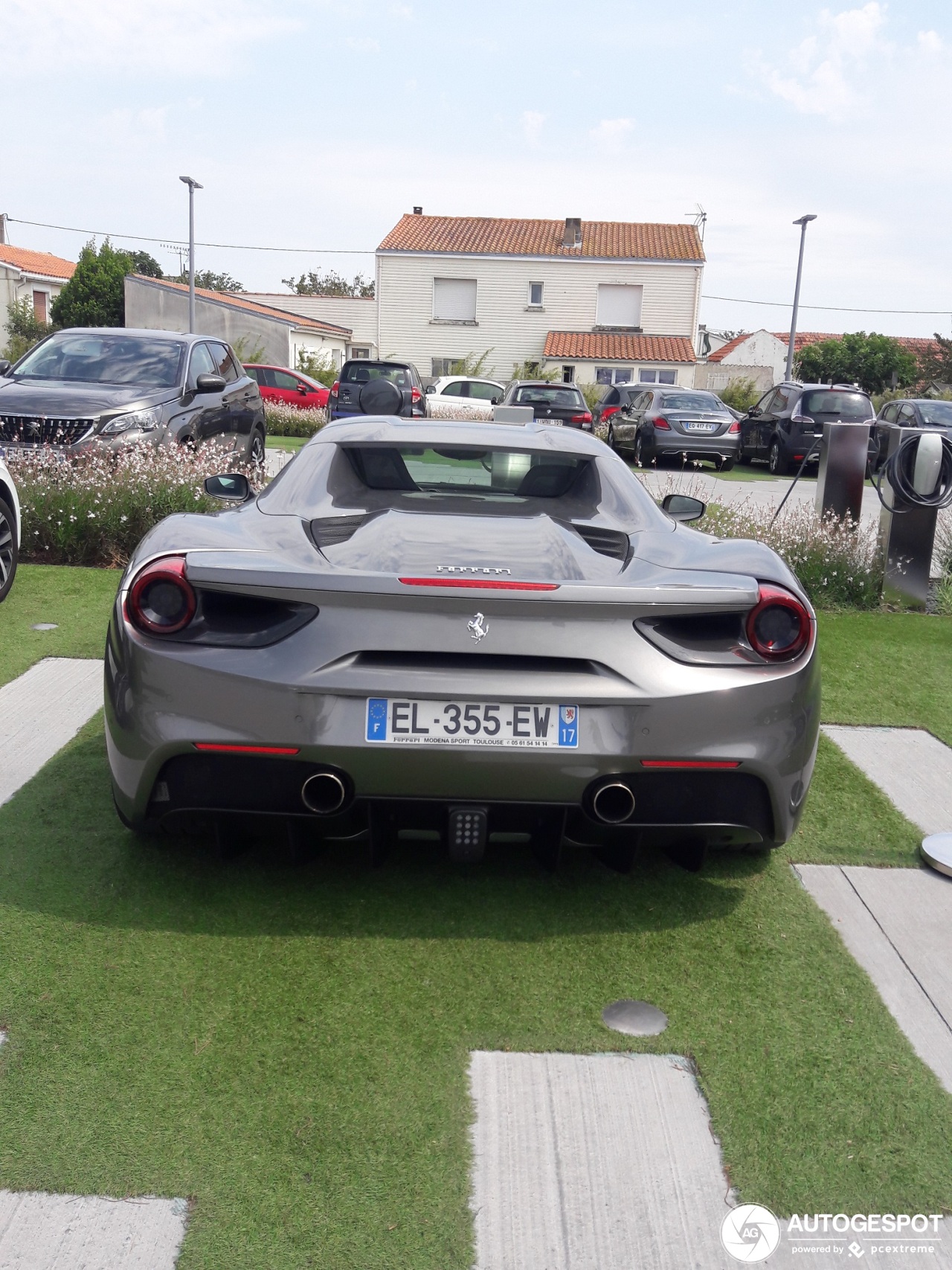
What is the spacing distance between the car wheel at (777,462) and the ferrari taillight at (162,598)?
20.8 meters

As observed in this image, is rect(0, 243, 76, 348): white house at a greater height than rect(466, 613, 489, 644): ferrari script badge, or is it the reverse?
rect(0, 243, 76, 348): white house

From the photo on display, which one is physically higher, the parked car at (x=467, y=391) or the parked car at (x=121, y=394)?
the parked car at (x=121, y=394)

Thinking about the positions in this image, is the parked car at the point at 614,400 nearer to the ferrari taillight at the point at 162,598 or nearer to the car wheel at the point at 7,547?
the car wheel at the point at 7,547

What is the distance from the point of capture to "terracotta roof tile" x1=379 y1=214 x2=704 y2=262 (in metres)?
51.7

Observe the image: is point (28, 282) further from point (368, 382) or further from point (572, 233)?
point (368, 382)

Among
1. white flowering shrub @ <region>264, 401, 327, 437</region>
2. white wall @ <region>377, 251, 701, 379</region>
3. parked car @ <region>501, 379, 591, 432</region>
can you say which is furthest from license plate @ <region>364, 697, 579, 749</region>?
white wall @ <region>377, 251, 701, 379</region>

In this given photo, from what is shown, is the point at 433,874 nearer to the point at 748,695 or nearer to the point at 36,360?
the point at 748,695

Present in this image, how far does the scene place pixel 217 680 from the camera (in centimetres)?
298

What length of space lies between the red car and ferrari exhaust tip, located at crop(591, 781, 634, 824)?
26.6m

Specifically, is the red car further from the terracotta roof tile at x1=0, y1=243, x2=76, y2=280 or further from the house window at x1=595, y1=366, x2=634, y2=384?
the terracotta roof tile at x1=0, y1=243, x2=76, y2=280

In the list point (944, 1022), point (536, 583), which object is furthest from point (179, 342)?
point (944, 1022)

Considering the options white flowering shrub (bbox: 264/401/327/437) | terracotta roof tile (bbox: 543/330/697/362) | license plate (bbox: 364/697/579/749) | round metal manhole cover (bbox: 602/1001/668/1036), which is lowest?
white flowering shrub (bbox: 264/401/327/437)

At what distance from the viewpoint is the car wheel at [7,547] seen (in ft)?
22.8

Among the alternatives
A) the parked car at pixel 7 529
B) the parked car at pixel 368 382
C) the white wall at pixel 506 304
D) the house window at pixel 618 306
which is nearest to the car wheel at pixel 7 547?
the parked car at pixel 7 529
